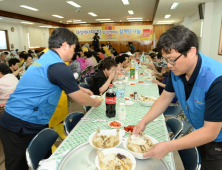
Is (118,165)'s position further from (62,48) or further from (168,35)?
(62,48)

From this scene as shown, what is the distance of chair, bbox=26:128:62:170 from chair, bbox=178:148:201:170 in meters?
1.13

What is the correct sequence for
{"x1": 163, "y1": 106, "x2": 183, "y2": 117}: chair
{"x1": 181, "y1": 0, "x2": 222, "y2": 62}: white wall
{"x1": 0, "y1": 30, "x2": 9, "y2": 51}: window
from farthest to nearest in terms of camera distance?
{"x1": 0, "y1": 30, "x2": 9, "y2": 51}: window
{"x1": 181, "y1": 0, "x2": 222, "y2": 62}: white wall
{"x1": 163, "y1": 106, "x2": 183, "y2": 117}: chair

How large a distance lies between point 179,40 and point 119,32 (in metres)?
15.6

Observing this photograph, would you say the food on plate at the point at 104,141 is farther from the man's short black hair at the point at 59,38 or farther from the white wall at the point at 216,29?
the white wall at the point at 216,29

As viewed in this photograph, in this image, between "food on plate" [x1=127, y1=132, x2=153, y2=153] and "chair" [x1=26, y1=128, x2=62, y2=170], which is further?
"chair" [x1=26, y1=128, x2=62, y2=170]

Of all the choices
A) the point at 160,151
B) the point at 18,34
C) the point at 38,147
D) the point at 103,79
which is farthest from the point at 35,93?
the point at 18,34

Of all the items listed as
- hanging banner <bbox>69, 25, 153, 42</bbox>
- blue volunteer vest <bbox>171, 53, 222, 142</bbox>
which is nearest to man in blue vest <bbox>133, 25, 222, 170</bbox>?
blue volunteer vest <bbox>171, 53, 222, 142</bbox>

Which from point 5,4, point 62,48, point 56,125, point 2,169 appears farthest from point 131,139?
point 5,4

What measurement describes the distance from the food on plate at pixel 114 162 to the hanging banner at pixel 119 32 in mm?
15705

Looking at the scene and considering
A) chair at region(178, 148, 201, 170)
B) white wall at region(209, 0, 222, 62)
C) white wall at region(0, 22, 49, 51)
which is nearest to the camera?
chair at region(178, 148, 201, 170)

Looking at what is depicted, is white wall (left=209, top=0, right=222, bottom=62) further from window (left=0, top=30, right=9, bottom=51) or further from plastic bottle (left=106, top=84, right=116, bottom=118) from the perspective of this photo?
window (left=0, top=30, right=9, bottom=51)

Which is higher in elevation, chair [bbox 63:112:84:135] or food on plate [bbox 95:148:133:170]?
food on plate [bbox 95:148:133:170]

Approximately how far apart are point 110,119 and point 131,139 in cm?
57

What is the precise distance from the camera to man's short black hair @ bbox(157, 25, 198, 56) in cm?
97
